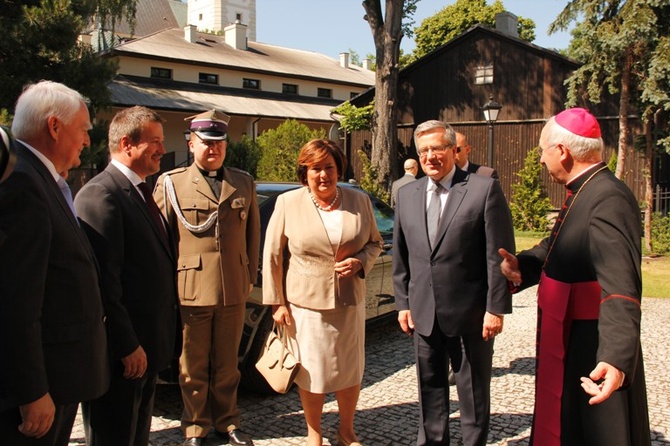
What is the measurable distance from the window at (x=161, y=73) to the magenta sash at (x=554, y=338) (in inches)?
1250

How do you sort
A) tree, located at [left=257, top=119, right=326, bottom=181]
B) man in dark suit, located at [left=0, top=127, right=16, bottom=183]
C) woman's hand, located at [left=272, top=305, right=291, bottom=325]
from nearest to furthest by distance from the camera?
man in dark suit, located at [left=0, top=127, right=16, bottom=183], woman's hand, located at [left=272, top=305, right=291, bottom=325], tree, located at [left=257, top=119, right=326, bottom=181]

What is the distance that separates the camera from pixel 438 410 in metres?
3.73

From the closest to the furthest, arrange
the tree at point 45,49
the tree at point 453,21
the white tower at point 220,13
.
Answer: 1. the tree at point 45,49
2. the tree at point 453,21
3. the white tower at point 220,13

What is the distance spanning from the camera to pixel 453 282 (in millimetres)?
3609

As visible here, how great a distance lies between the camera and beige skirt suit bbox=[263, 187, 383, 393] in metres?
3.86

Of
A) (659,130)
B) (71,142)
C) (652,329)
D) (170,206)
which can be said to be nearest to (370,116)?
(659,130)

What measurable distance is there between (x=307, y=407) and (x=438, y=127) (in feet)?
6.47

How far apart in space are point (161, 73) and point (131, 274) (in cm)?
3116

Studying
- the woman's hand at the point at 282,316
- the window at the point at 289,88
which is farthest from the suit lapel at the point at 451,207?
→ the window at the point at 289,88

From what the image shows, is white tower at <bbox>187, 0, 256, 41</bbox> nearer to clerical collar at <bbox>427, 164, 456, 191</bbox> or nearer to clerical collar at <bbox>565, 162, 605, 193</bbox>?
clerical collar at <bbox>427, 164, 456, 191</bbox>

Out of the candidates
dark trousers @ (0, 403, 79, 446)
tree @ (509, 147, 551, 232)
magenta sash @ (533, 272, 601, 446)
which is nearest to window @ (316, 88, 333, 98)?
tree @ (509, 147, 551, 232)

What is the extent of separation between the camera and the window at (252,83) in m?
35.1

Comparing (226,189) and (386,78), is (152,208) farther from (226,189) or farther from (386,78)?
(386,78)

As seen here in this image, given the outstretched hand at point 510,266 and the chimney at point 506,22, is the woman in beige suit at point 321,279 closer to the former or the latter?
the outstretched hand at point 510,266
